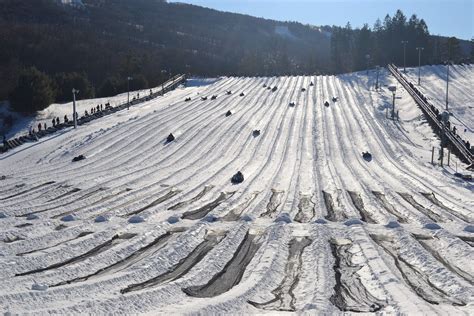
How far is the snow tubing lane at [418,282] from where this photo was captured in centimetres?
1478

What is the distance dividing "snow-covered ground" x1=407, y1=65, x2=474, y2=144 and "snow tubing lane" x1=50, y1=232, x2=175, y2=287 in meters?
39.3

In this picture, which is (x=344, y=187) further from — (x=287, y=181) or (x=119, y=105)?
(x=119, y=105)

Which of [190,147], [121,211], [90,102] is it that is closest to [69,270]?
[121,211]

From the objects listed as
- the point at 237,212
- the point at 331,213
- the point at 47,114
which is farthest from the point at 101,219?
the point at 47,114

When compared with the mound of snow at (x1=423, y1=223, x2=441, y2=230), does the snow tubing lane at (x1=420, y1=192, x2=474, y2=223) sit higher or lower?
lower

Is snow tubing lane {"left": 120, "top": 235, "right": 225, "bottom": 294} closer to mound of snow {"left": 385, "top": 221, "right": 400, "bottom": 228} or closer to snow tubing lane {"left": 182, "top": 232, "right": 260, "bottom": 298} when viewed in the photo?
snow tubing lane {"left": 182, "top": 232, "right": 260, "bottom": 298}

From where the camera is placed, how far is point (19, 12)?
176 meters

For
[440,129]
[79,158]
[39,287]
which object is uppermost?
[440,129]

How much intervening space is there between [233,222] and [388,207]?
815 centimetres

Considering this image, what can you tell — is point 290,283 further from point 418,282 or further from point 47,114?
point 47,114

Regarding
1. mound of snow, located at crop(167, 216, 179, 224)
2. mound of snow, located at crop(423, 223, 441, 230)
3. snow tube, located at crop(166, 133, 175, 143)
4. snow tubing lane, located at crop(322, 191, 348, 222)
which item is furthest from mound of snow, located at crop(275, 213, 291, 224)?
snow tube, located at crop(166, 133, 175, 143)

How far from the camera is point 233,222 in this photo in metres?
23.8

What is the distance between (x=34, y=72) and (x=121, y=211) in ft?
129

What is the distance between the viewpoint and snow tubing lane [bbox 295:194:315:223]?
24.3 m
